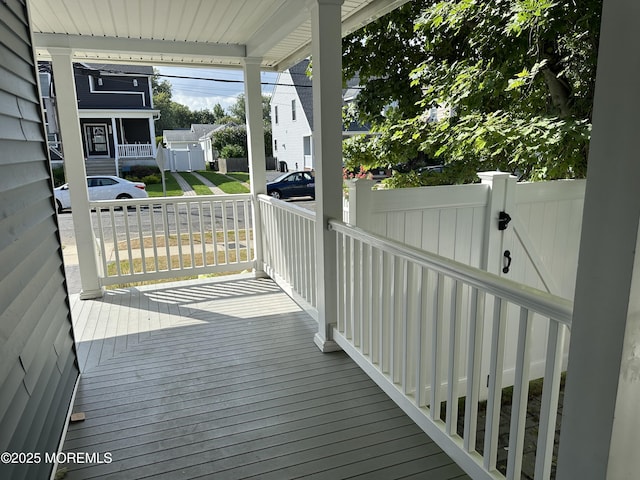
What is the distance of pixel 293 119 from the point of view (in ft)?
58.8

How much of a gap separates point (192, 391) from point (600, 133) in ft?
7.99

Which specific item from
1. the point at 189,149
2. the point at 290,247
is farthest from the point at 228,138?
the point at 290,247

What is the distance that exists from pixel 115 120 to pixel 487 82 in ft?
54.7

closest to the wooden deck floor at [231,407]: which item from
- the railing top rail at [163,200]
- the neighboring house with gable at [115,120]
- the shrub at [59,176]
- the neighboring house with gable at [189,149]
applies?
the railing top rail at [163,200]

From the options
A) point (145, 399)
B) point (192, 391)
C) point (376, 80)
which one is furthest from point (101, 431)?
point (376, 80)

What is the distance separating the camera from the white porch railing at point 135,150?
1719cm

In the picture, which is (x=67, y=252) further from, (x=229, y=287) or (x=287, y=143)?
(x=287, y=143)

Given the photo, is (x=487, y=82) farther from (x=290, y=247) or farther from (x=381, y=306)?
(x=381, y=306)

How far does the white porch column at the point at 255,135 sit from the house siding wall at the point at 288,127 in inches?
487

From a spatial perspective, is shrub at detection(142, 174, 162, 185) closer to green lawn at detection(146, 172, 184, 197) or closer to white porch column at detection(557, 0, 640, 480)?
green lawn at detection(146, 172, 184, 197)

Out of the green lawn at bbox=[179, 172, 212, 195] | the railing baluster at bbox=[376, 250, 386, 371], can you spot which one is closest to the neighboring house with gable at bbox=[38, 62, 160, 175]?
the green lawn at bbox=[179, 172, 212, 195]

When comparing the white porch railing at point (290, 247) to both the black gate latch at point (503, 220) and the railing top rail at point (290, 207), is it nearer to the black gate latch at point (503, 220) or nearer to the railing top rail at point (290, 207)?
the railing top rail at point (290, 207)

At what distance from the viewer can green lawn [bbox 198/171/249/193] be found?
1535cm

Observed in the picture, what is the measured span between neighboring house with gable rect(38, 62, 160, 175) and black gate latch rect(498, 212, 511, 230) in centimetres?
1604
